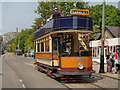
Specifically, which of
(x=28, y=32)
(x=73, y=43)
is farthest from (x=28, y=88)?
(x=28, y=32)

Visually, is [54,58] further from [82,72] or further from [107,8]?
[107,8]

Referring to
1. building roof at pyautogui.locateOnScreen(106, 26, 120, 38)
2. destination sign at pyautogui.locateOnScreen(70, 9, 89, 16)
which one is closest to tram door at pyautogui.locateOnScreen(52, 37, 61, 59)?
destination sign at pyautogui.locateOnScreen(70, 9, 89, 16)

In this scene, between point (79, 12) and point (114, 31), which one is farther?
point (114, 31)

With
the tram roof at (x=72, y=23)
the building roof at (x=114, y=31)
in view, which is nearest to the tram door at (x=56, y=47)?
the tram roof at (x=72, y=23)

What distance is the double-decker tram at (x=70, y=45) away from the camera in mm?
10836

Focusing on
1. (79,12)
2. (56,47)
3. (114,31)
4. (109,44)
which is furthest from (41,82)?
(114,31)

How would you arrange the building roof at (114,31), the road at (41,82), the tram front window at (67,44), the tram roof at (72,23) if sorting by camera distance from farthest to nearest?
1. the building roof at (114,31)
2. the tram front window at (67,44)
3. the tram roof at (72,23)
4. the road at (41,82)

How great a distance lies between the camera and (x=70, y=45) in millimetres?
12062

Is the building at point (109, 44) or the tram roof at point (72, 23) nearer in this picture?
the tram roof at point (72, 23)

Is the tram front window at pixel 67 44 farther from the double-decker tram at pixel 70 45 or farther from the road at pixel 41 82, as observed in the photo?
the road at pixel 41 82

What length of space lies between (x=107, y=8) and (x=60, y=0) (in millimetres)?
33031

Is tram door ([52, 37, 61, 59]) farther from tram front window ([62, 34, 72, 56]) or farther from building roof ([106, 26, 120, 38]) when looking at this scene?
building roof ([106, 26, 120, 38])

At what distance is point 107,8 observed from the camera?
5844 centimetres

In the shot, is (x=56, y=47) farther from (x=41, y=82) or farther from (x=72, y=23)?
(x=41, y=82)
